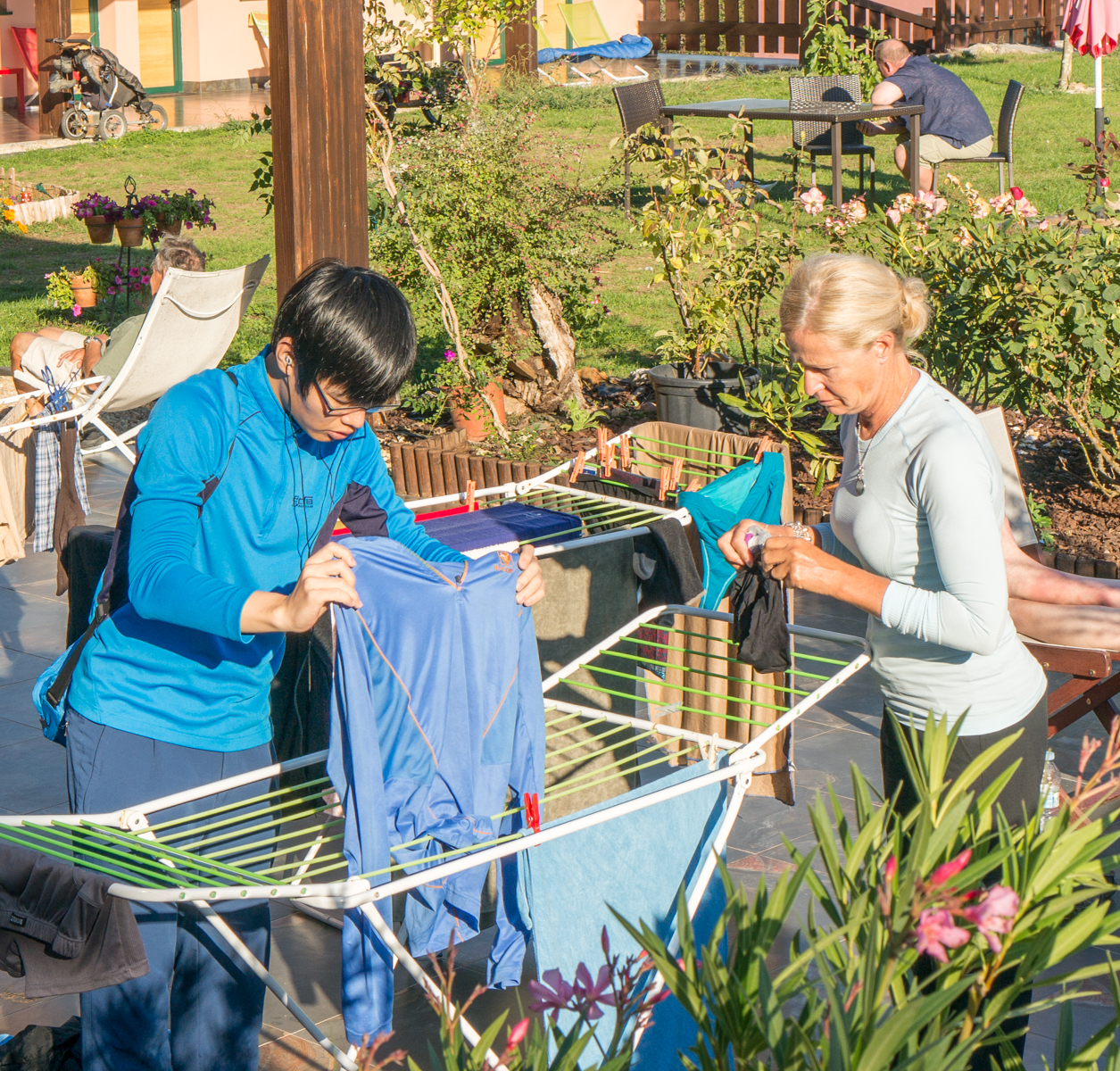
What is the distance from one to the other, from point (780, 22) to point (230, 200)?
40.0 ft

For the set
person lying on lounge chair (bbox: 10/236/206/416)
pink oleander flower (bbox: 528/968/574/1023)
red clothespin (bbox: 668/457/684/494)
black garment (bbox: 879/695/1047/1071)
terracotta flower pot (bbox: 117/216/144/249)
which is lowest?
black garment (bbox: 879/695/1047/1071)

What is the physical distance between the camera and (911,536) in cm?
230

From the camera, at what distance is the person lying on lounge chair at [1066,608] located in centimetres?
366

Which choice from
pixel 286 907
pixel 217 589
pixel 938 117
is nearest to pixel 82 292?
pixel 938 117

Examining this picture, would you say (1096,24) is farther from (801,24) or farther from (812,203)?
(801,24)

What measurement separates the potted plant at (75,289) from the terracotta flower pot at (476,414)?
14.7 ft

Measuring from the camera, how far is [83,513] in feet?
16.7

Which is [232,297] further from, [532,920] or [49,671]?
[532,920]

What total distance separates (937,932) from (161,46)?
87.0 ft

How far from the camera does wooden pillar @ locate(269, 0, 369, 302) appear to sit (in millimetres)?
4723

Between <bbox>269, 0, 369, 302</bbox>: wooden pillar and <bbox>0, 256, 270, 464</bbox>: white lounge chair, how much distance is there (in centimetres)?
214

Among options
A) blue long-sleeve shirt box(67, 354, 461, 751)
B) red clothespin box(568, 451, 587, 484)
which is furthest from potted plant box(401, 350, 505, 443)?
blue long-sleeve shirt box(67, 354, 461, 751)

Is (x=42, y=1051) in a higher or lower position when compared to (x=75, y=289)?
lower

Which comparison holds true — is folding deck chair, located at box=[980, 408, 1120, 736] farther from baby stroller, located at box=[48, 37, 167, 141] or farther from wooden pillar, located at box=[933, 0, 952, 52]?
wooden pillar, located at box=[933, 0, 952, 52]
